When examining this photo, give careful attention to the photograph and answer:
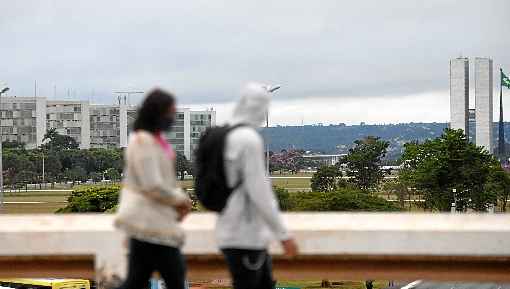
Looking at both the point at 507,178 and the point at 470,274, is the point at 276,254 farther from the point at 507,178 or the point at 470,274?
the point at 507,178

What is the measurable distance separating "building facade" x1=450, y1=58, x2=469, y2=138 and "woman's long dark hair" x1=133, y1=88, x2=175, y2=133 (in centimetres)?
13708

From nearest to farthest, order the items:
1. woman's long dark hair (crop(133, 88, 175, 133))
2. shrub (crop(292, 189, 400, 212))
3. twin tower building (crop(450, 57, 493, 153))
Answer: woman's long dark hair (crop(133, 88, 175, 133)) < shrub (crop(292, 189, 400, 212)) < twin tower building (crop(450, 57, 493, 153))

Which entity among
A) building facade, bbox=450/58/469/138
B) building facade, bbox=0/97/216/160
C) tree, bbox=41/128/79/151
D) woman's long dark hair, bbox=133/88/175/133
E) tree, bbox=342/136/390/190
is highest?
building facade, bbox=450/58/469/138

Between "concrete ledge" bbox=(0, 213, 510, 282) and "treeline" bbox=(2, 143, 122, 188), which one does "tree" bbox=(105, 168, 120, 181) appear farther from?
"concrete ledge" bbox=(0, 213, 510, 282)

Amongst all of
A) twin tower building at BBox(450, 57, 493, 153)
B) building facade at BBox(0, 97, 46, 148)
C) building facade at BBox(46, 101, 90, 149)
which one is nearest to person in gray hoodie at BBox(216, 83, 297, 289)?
twin tower building at BBox(450, 57, 493, 153)

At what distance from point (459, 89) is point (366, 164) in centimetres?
7638

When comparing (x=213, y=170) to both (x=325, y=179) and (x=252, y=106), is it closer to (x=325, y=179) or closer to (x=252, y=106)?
(x=252, y=106)

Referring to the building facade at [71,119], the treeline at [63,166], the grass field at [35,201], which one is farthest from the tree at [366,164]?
the building facade at [71,119]

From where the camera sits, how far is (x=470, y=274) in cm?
522

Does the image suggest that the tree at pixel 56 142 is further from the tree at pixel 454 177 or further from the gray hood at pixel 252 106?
the gray hood at pixel 252 106

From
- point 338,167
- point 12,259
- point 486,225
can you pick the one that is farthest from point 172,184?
point 338,167

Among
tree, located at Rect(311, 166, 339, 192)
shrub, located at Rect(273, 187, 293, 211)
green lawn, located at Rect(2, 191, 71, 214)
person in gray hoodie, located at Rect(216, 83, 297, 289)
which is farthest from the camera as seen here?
green lawn, located at Rect(2, 191, 71, 214)

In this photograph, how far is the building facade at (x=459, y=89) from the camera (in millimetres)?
141000

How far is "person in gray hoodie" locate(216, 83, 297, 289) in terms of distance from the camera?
4.42 metres
